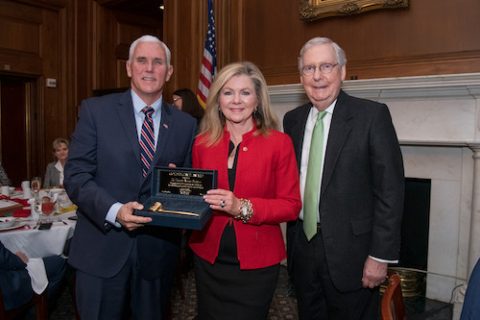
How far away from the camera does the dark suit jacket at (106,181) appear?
1813mm

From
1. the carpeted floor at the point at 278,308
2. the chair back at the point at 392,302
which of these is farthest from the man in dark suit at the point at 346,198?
the carpeted floor at the point at 278,308

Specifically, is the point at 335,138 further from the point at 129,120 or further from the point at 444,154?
the point at 444,154

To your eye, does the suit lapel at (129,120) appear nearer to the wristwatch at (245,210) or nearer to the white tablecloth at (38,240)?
the wristwatch at (245,210)

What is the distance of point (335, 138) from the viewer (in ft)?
6.36

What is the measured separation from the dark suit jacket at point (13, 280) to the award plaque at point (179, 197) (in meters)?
1.24

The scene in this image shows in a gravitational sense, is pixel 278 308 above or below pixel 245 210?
below

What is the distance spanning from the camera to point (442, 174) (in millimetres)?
3867

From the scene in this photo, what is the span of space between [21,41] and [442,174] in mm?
6437

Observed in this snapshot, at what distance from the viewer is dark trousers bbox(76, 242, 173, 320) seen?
1.83m

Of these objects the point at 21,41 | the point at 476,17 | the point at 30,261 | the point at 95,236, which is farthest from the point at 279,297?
the point at 21,41

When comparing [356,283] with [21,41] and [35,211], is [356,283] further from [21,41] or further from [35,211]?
[21,41]

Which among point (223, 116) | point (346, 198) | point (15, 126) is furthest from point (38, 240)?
point (15, 126)

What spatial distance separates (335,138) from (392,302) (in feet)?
2.72

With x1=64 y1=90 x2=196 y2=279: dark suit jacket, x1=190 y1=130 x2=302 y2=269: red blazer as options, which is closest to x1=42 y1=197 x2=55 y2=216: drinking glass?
x1=64 y1=90 x2=196 y2=279: dark suit jacket
